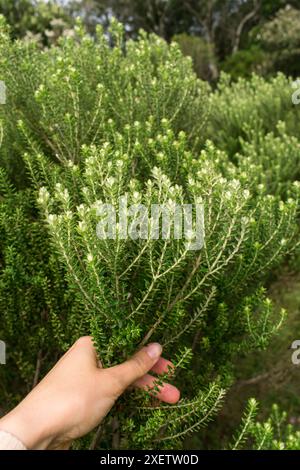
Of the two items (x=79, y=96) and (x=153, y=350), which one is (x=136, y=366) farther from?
(x=79, y=96)

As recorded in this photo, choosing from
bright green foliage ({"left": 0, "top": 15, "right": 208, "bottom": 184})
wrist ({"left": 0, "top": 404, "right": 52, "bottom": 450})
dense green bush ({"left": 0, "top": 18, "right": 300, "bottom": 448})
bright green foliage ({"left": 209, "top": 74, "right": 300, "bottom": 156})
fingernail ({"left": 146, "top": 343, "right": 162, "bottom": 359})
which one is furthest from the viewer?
bright green foliage ({"left": 209, "top": 74, "right": 300, "bottom": 156})

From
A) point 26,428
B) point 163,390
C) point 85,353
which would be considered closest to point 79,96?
point 85,353

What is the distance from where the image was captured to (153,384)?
2.37 metres

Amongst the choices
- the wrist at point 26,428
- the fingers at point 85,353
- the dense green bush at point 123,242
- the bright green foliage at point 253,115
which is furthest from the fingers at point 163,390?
the bright green foliage at point 253,115

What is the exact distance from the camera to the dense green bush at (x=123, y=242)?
2.10 metres

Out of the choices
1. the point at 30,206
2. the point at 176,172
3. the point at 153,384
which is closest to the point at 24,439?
the point at 153,384

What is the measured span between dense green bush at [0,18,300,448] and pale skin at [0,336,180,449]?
0.32 feet

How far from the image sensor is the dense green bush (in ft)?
6.89

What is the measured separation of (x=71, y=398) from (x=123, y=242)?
72 centimetres

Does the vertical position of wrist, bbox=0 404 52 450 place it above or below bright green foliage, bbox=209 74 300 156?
below

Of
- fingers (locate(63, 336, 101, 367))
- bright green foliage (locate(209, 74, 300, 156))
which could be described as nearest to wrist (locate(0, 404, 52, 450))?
fingers (locate(63, 336, 101, 367))

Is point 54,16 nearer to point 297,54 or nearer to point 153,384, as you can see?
point 297,54

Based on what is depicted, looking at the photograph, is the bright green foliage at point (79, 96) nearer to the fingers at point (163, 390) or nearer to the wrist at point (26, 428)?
the fingers at point (163, 390)

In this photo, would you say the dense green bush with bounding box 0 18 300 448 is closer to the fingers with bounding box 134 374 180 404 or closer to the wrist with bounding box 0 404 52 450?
the fingers with bounding box 134 374 180 404
